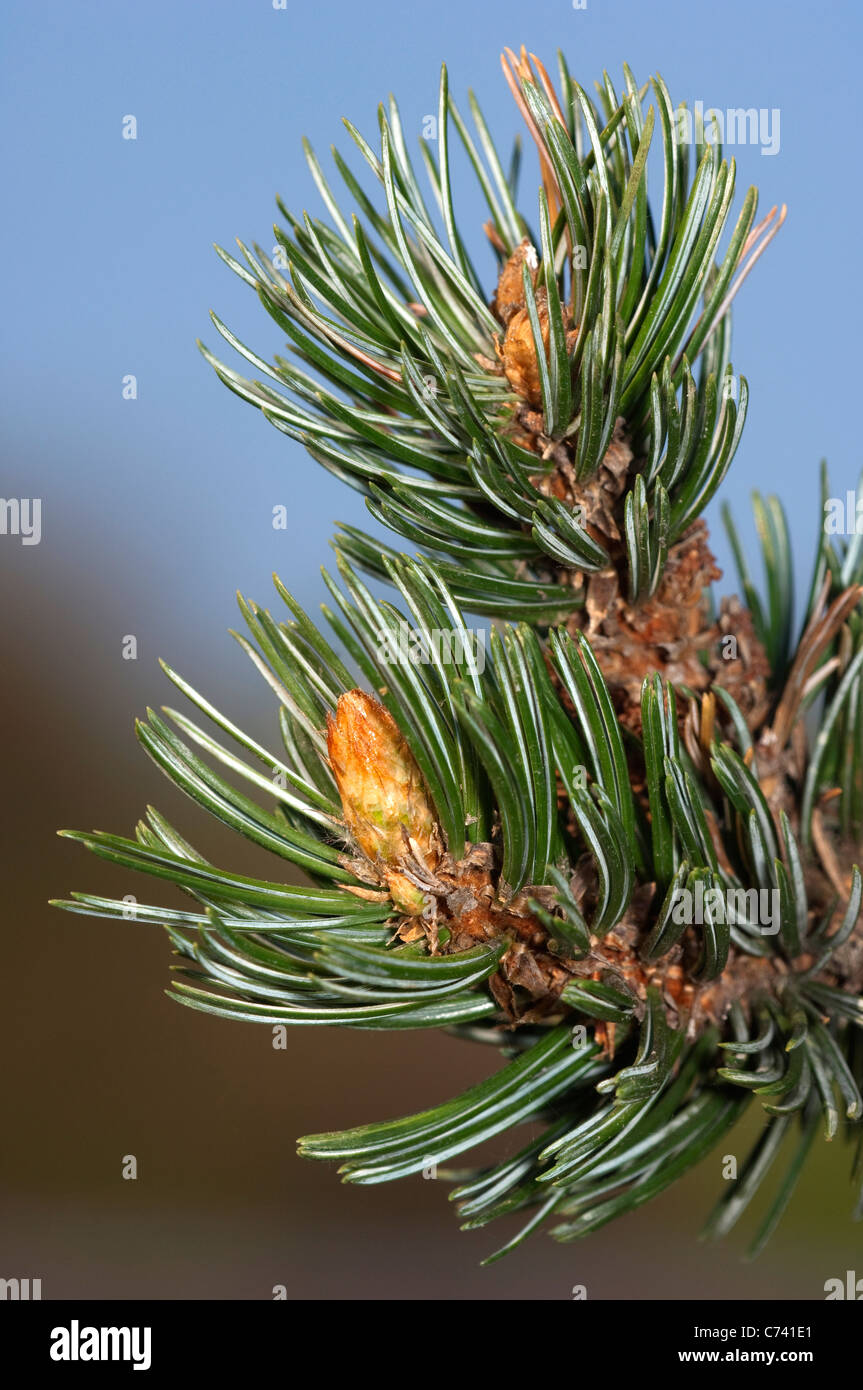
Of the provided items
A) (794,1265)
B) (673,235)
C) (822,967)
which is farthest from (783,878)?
(794,1265)

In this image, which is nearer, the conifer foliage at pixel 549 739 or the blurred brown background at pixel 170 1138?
the conifer foliage at pixel 549 739

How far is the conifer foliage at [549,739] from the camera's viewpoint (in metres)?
0.22

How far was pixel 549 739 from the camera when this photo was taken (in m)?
0.23

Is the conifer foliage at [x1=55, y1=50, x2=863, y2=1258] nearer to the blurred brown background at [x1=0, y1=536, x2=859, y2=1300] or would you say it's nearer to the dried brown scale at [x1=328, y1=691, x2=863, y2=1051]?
the dried brown scale at [x1=328, y1=691, x2=863, y2=1051]

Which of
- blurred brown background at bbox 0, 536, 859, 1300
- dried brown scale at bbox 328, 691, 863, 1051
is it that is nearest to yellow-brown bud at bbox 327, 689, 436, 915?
dried brown scale at bbox 328, 691, 863, 1051

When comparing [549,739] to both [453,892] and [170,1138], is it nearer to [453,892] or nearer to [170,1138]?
[453,892]

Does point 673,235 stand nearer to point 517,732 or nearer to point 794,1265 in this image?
point 517,732

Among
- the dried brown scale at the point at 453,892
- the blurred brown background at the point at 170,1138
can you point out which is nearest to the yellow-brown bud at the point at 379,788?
the dried brown scale at the point at 453,892

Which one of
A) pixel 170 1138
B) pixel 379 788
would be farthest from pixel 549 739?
pixel 170 1138

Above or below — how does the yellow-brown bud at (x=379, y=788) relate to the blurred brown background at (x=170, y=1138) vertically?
above

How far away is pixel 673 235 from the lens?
0.86 ft

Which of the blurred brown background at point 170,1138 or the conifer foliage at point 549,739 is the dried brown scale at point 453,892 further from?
the blurred brown background at point 170,1138

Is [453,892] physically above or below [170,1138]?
above

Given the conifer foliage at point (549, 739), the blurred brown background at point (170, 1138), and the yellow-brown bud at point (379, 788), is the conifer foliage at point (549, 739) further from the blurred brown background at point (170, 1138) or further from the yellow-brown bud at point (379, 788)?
the blurred brown background at point (170, 1138)
